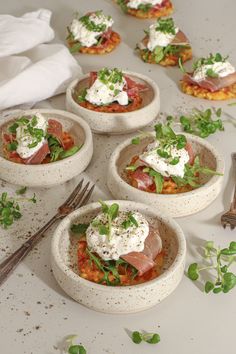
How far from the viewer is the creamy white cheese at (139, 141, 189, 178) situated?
9.18 feet

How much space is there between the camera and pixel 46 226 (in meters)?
2.75

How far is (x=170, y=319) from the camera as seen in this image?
7.84ft

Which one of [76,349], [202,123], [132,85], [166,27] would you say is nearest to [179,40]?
[166,27]

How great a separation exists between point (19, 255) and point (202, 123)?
3.97 ft

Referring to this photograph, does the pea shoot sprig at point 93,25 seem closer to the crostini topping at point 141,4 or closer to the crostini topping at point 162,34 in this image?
the crostini topping at point 162,34

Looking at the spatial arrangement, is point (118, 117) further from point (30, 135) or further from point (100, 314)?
point (100, 314)

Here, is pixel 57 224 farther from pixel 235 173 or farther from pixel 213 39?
pixel 213 39

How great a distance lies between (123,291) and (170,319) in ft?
0.70

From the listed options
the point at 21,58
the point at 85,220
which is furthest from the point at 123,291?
the point at 21,58

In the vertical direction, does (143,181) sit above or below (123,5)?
above

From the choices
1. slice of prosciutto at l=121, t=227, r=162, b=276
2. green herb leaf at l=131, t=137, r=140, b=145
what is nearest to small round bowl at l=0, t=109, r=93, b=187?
green herb leaf at l=131, t=137, r=140, b=145

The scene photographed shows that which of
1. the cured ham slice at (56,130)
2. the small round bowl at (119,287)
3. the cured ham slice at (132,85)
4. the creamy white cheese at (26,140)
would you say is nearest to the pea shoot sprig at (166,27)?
the cured ham slice at (132,85)

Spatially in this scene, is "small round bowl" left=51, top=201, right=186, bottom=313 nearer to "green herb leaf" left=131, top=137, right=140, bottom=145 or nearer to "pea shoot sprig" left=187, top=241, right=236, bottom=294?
"pea shoot sprig" left=187, top=241, right=236, bottom=294

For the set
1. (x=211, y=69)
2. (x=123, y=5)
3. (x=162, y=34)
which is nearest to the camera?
(x=211, y=69)
